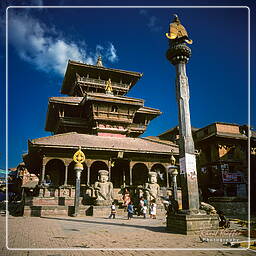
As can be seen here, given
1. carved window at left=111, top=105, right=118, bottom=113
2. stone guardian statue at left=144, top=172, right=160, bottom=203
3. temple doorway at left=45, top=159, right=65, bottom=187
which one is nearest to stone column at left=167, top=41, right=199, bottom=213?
stone guardian statue at left=144, top=172, right=160, bottom=203

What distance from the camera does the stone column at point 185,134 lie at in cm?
827

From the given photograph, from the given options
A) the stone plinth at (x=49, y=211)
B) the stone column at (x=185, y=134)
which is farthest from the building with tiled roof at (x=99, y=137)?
the stone column at (x=185, y=134)

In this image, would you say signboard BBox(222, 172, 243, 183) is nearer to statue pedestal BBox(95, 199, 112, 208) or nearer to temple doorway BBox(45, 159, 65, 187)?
statue pedestal BBox(95, 199, 112, 208)

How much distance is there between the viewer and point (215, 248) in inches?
218

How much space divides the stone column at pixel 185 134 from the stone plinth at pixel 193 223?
33 centimetres

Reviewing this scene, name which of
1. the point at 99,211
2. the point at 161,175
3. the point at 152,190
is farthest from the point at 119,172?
the point at 99,211

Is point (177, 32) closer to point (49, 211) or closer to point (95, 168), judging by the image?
point (49, 211)

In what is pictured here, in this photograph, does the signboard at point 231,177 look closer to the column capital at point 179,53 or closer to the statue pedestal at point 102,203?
the statue pedestal at point 102,203

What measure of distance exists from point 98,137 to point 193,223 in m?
15.6

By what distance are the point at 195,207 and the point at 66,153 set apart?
12.5 m

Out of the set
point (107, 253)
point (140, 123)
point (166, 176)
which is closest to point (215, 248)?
point (107, 253)

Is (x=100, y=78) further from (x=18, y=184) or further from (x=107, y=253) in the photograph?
(x=107, y=253)

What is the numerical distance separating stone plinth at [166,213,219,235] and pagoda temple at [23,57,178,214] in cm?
1081

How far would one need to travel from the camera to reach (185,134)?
346 inches
